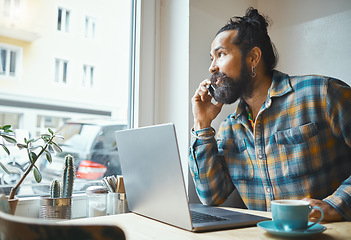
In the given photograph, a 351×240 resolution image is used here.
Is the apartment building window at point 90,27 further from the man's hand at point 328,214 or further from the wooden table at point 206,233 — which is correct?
the man's hand at point 328,214

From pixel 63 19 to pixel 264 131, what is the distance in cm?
104

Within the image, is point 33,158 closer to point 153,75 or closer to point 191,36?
point 153,75

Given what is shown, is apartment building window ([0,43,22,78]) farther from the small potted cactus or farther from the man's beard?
the man's beard

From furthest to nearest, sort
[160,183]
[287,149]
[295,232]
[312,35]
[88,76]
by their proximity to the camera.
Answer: [312,35], [88,76], [287,149], [160,183], [295,232]

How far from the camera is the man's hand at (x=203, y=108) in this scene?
58.7 inches

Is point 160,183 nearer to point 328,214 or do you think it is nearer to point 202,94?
point 328,214

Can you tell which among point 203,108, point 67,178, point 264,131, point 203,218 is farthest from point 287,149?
point 67,178

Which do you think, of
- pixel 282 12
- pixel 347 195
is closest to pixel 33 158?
pixel 347 195

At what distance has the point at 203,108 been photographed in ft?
4.97

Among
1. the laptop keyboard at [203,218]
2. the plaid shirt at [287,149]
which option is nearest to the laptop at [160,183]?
the laptop keyboard at [203,218]

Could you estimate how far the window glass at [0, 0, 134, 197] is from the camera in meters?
1.40

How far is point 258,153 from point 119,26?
0.96m

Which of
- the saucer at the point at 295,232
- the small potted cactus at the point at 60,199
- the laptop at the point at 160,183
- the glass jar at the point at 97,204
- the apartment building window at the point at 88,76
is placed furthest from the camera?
the apartment building window at the point at 88,76

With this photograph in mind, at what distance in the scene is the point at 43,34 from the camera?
4.92ft
